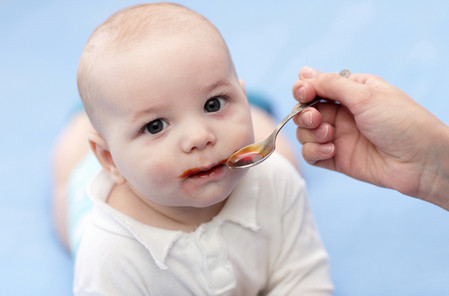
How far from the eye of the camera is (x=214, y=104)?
819 mm

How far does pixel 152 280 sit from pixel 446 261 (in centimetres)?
66

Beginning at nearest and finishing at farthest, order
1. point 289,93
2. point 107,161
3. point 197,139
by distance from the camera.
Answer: point 197,139, point 107,161, point 289,93

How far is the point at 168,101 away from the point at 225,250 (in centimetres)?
30

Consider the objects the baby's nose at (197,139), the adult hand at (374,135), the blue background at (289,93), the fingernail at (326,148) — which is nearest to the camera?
the baby's nose at (197,139)

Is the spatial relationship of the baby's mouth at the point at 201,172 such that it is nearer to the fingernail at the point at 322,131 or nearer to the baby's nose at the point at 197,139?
the baby's nose at the point at 197,139

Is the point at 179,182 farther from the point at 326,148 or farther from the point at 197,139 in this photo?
the point at 326,148

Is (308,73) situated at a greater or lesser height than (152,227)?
greater

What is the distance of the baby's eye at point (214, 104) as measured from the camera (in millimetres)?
813

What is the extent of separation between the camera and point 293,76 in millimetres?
1756

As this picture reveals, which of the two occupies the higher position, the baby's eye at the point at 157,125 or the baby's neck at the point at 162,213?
the baby's eye at the point at 157,125

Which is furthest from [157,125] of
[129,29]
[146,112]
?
[129,29]

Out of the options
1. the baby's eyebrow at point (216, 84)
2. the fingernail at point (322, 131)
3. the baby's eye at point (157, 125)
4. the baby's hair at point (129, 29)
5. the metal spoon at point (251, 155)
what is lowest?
the fingernail at point (322, 131)

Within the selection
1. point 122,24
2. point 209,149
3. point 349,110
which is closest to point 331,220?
point 349,110

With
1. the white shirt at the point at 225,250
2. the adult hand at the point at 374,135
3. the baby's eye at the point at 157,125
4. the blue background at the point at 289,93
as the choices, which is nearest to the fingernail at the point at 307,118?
the adult hand at the point at 374,135
